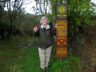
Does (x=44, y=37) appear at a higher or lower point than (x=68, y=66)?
higher

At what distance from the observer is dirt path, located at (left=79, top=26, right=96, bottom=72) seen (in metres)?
3.34

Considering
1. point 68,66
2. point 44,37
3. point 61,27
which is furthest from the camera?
point 68,66

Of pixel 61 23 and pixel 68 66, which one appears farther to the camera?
pixel 68 66

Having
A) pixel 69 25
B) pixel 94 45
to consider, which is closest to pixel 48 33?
pixel 69 25

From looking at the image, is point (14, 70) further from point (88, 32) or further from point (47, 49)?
point (88, 32)

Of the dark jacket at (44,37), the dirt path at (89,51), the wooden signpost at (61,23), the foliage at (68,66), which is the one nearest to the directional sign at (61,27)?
the wooden signpost at (61,23)

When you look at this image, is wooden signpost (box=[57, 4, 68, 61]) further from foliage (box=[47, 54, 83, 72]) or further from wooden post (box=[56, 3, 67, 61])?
foliage (box=[47, 54, 83, 72])

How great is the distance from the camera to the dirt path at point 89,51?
132 inches

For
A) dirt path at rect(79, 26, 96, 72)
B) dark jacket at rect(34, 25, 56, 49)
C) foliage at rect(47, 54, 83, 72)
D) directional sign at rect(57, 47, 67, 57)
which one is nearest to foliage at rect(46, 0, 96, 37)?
dirt path at rect(79, 26, 96, 72)

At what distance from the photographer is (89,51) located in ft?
13.3

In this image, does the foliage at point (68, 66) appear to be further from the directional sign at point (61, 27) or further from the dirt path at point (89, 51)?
the directional sign at point (61, 27)

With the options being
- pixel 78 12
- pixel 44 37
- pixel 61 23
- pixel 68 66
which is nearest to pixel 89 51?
pixel 68 66

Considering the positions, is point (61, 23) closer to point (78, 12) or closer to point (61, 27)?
point (61, 27)

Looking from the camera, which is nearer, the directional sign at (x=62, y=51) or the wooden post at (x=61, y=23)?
the wooden post at (x=61, y=23)
